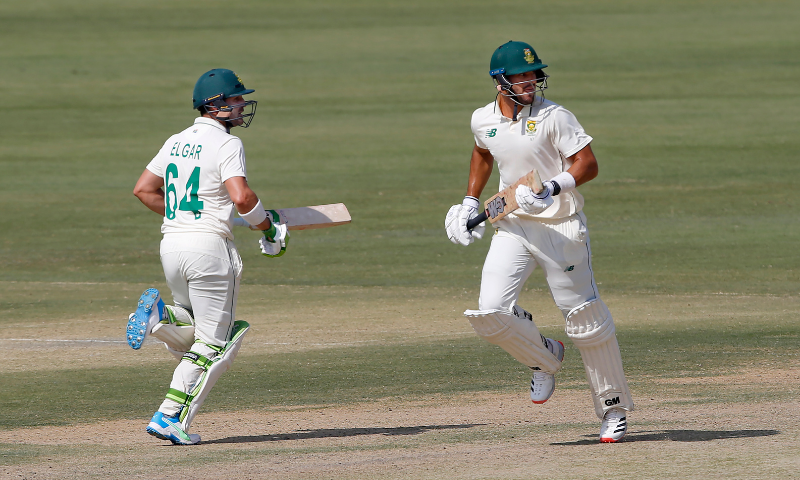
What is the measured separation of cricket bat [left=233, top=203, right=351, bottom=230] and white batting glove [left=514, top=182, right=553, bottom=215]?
4.96 feet

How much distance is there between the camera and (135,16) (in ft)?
130

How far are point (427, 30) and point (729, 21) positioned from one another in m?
9.36

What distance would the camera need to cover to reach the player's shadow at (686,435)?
6.60m

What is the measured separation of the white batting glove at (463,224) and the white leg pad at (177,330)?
1.66 m

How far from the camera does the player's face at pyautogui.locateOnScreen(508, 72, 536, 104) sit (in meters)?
7.00

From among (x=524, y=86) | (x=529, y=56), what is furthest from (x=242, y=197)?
(x=529, y=56)

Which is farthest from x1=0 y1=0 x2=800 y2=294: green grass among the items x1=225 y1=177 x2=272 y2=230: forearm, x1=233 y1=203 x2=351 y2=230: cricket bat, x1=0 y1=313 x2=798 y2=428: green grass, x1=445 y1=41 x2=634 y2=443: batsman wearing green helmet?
x1=225 y1=177 x2=272 y2=230: forearm

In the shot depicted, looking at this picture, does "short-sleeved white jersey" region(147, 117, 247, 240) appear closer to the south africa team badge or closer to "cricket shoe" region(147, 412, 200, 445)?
"cricket shoe" region(147, 412, 200, 445)

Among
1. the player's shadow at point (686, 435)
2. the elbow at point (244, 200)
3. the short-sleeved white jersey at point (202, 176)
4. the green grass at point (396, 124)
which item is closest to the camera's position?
the player's shadow at point (686, 435)

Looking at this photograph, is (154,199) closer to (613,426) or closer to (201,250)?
(201,250)

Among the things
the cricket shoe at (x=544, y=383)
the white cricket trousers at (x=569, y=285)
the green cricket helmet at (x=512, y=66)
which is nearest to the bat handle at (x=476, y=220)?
the white cricket trousers at (x=569, y=285)

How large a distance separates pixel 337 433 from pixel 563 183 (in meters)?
2.05

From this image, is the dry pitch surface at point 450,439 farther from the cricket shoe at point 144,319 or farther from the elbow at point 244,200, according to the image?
the elbow at point 244,200

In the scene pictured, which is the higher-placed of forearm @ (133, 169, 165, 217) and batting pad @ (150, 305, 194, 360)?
forearm @ (133, 169, 165, 217)
